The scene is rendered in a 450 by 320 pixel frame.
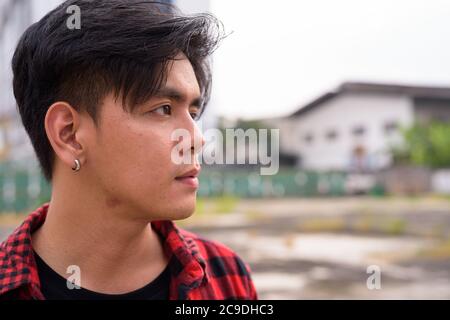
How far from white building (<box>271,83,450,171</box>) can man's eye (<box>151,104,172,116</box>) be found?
21.2 m

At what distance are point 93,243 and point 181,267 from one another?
0.27m

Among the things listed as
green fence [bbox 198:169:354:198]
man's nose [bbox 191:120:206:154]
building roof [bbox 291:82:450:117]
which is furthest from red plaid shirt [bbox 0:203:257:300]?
building roof [bbox 291:82:450:117]

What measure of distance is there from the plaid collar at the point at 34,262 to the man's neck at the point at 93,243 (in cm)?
6

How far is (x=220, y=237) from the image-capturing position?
8312 millimetres

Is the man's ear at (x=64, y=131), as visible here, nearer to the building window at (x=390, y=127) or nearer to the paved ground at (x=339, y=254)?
the paved ground at (x=339, y=254)

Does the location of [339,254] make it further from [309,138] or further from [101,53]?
[309,138]

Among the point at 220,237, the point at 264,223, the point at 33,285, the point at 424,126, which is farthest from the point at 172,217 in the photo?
the point at 424,126

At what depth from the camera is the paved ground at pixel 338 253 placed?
4930 mm

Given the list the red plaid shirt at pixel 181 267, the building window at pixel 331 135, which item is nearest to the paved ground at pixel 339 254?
the red plaid shirt at pixel 181 267

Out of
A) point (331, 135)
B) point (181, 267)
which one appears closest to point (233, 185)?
point (331, 135)

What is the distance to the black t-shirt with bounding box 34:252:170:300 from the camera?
1.41 m

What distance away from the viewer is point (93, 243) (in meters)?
1.50

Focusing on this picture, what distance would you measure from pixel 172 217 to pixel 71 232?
316 millimetres
